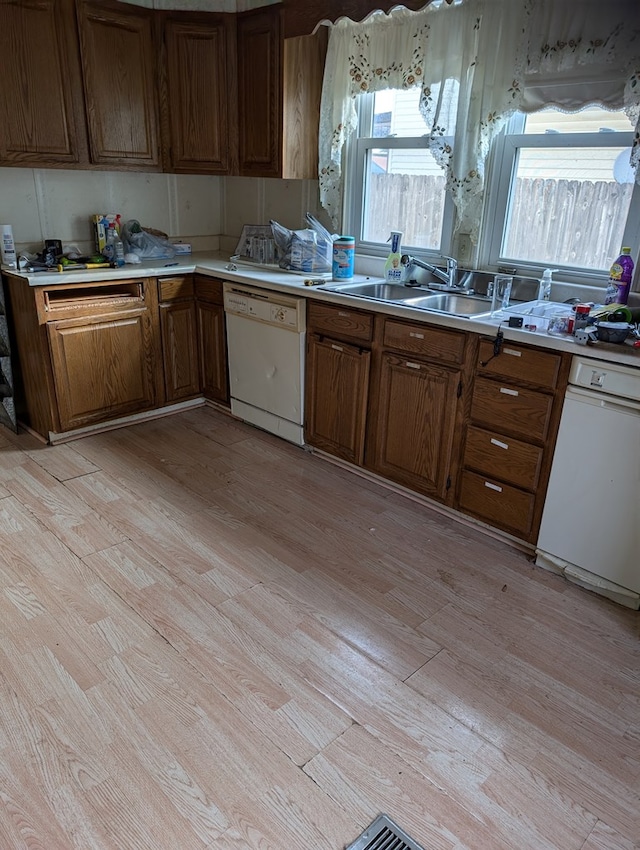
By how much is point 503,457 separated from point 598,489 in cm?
39

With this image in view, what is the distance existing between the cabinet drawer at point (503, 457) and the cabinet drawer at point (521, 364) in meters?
0.26

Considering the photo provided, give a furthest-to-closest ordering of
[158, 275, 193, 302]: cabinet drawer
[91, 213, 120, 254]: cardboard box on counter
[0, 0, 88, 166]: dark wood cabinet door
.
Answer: [91, 213, 120, 254]: cardboard box on counter < [158, 275, 193, 302]: cabinet drawer < [0, 0, 88, 166]: dark wood cabinet door

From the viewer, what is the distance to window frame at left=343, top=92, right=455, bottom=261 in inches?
123

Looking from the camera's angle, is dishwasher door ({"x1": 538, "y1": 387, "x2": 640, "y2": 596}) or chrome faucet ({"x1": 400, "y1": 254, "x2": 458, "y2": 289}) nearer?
dishwasher door ({"x1": 538, "y1": 387, "x2": 640, "y2": 596})

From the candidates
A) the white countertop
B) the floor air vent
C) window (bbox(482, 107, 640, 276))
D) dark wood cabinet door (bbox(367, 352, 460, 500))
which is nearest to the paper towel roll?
the white countertop

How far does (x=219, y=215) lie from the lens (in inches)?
170

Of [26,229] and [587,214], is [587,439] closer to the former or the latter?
[587,214]

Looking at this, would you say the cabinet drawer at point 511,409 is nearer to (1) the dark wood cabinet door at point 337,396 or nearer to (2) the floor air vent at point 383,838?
(1) the dark wood cabinet door at point 337,396

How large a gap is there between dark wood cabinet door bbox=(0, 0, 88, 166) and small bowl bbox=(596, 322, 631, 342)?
2808mm

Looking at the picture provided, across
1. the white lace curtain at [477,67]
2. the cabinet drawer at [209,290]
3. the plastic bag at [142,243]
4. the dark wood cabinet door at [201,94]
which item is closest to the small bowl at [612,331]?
the white lace curtain at [477,67]

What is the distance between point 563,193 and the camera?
268 cm

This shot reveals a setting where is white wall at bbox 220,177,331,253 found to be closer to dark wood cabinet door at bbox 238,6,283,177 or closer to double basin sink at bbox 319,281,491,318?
dark wood cabinet door at bbox 238,6,283,177

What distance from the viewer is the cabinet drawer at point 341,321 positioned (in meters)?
2.82

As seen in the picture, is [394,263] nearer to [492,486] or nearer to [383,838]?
[492,486]
